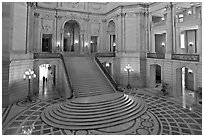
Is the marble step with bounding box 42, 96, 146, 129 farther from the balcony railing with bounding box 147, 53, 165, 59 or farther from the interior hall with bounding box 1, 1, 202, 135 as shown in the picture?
the balcony railing with bounding box 147, 53, 165, 59

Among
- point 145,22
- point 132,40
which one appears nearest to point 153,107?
point 132,40

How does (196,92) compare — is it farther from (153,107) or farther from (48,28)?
(48,28)

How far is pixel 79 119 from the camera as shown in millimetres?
8820

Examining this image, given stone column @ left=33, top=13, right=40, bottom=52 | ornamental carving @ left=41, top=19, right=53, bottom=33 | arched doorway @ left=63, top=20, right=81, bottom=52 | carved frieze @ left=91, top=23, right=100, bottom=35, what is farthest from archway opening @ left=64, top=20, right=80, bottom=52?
stone column @ left=33, top=13, right=40, bottom=52

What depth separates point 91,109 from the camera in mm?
9688

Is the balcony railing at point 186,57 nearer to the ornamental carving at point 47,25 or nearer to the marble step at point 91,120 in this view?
the marble step at point 91,120

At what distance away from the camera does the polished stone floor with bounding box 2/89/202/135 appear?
7.93m

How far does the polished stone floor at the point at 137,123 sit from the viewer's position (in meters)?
7.93

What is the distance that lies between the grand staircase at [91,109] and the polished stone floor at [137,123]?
15.2 inches

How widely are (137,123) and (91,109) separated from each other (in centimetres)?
303

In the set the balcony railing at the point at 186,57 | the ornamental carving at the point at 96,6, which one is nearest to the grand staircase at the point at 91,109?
the balcony railing at the point at 186,57

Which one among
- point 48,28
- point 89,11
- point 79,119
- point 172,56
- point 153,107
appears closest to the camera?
point 79,119

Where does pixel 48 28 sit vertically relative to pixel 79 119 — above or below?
above

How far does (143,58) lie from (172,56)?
3.98 meters
